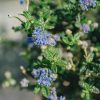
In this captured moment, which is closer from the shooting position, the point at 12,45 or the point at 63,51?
the point at 63,51

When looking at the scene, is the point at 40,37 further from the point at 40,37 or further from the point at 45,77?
the point at 45,77

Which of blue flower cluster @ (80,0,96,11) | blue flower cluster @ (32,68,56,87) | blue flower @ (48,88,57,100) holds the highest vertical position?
blue flower cluster @ (80,0,96,11)

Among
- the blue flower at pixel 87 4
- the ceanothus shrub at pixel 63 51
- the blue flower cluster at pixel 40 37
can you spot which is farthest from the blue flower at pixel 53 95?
the blue flower at pixel 87 4

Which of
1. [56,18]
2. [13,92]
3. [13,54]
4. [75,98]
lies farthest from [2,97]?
[56,18]

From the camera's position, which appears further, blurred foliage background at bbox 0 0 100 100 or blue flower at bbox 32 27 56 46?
blurred foliage background at bbox 0 0 100 100

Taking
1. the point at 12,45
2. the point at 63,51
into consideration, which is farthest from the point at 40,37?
the point at 12,45

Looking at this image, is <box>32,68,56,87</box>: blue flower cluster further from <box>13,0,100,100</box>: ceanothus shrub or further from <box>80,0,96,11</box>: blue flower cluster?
<box>80,0,96,11</box>: blue flower cluster

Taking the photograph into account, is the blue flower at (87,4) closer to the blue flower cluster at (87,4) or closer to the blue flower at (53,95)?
the blue flower cluster at (87,4)

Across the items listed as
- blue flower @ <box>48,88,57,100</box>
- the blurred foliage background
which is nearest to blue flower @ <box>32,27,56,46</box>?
blue flower @ <box>48,88,57,100</box>
